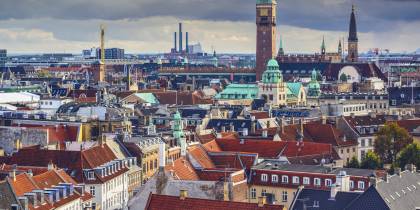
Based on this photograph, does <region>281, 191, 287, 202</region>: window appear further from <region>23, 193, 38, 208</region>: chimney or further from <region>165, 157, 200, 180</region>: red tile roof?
<region>23, 193, 38, 208</region>: chimney

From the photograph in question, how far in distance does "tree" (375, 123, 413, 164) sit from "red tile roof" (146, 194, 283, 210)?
5048 cm

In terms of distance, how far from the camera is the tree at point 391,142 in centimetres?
11269

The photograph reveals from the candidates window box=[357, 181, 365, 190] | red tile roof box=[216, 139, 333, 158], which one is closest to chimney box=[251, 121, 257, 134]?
red tile roof box=[216, 139, 333, 158]

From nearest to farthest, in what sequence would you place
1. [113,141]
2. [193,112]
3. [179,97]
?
[113,141] → [193,112] → [179,97]

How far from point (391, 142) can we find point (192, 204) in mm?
53779

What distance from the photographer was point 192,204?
63844mm

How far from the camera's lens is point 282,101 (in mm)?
195250

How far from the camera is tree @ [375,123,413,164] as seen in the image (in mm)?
112688

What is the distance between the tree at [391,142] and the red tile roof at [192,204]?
5048 cm

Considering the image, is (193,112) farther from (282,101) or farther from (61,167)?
(61,167)

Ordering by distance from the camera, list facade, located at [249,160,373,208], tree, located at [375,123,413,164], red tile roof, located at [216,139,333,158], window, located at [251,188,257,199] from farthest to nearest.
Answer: tree, located at [375,123,413,164]
red tile roof, located at [216,139,333,158]
window, located at [251,188,257,199]
facade, located at [249,160,373,208]

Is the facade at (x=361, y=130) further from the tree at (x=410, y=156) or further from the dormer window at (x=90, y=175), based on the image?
the dormer window at (x=90, y=175)

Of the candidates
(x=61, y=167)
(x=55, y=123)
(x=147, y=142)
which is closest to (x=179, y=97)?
(x=55, y=123)

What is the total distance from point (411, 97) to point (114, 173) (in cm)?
10863
